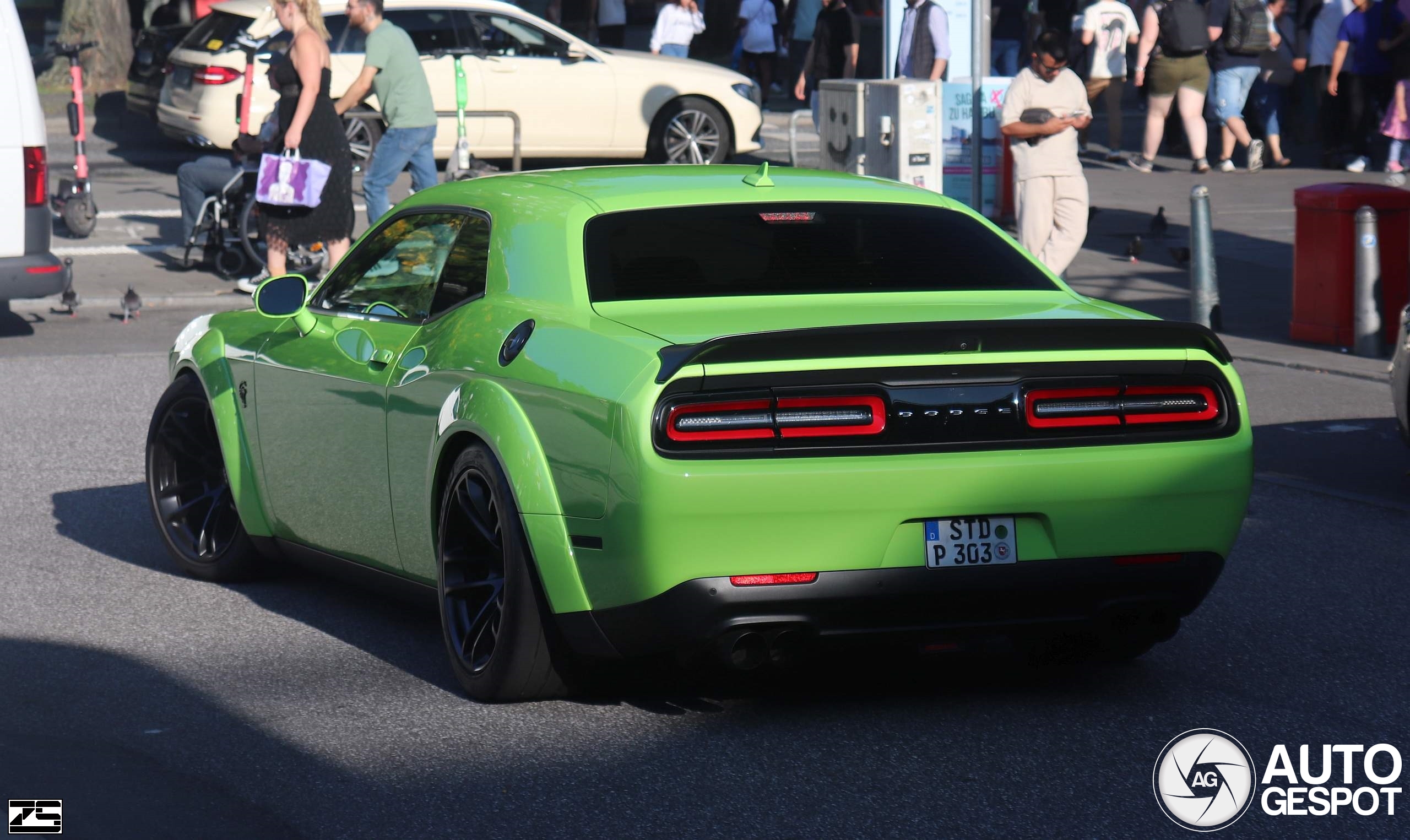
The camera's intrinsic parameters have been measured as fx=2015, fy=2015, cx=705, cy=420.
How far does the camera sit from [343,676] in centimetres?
566

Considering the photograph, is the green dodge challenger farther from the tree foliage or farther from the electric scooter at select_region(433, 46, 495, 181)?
the tree foliage

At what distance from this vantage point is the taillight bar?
15.3 feet

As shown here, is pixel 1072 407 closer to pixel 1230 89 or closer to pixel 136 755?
pixel 136 755

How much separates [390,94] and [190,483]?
7.46m

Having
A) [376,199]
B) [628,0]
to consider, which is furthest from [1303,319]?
Answer: [628,0]

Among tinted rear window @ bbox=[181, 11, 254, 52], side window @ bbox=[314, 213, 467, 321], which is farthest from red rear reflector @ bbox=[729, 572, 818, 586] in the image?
tinted rear window @ bbox=[181, 11, 254, 52]

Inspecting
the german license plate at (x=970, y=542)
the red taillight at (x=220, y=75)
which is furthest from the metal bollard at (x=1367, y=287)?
the red taillight at (x=220, y=75)

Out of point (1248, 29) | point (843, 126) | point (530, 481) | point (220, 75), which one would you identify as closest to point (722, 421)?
point (530, 481)

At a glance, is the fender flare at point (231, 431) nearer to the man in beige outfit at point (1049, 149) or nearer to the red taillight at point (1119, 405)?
the red taillight at point (1119, 405)

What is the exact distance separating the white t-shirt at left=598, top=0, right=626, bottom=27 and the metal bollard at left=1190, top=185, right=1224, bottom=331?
16.7 metres

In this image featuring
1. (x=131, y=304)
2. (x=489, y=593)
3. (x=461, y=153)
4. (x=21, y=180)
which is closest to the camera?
(x=489, y=593)

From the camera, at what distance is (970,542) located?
15.9 ft

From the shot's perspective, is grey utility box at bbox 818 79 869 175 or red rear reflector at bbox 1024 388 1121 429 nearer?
red rear reflector at bbox 1024 388 1121 429

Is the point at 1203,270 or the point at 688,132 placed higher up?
the point at 688,132
